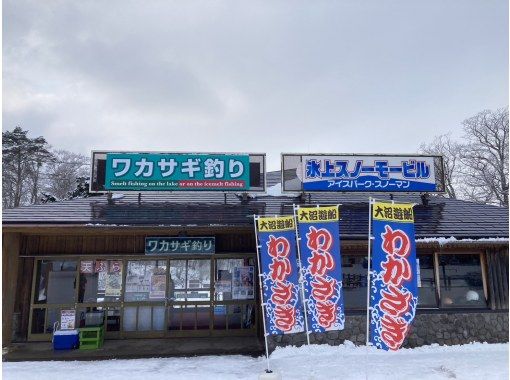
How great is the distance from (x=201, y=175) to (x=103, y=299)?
161 inches

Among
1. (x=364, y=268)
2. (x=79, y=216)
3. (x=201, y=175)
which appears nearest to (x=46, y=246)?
(x=79, y=216)

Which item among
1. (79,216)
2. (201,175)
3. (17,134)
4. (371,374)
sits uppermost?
(17,134)

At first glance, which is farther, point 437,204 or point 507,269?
point 437,204

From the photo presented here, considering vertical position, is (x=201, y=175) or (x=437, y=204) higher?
(x=201, y=175)

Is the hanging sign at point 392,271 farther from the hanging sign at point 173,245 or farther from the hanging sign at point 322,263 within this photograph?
the hanging sign at point 173,245

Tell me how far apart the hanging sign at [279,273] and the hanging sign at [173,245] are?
2744 millimetres

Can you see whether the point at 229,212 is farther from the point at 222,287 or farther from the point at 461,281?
the point at 461,281

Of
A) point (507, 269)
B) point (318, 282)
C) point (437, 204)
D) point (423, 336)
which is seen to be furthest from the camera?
point (437, 204)

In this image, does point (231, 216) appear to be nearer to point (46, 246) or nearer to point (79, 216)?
point (79, 216)

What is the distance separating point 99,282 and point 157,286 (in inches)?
57.4

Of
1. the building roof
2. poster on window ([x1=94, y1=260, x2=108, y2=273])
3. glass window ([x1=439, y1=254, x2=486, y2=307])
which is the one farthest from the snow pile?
poster on window ([x1=94, y1=260, x2=108, y2=273])

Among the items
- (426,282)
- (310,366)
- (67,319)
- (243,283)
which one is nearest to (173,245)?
(243,283)

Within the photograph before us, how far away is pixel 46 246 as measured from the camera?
9461mm

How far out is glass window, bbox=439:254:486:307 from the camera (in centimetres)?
911
